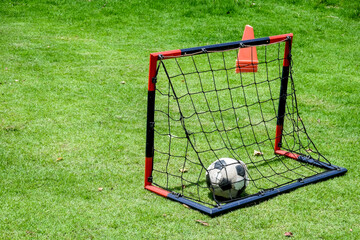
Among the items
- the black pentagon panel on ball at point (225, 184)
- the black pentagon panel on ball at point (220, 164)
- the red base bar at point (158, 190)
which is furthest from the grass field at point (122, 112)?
the black pentagon panel on ball at point (220, 164)

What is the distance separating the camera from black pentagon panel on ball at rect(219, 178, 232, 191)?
192 inches

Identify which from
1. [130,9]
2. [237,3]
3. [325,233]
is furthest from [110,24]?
[325,233]

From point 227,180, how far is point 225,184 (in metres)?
0.05

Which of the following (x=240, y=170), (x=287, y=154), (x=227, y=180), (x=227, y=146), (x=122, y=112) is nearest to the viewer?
(x=227, y=180)

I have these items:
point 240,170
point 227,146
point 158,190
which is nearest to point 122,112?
point 227,146

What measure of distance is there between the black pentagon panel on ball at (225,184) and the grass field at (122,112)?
0.29 meters

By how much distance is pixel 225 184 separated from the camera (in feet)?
16.0

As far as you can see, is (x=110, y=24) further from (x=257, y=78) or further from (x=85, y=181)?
(x=85, y=181)

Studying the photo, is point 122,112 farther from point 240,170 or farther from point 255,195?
point 255,195

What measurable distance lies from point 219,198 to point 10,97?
457 centimetres

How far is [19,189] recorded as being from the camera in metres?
5.04

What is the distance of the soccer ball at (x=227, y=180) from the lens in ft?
16.1

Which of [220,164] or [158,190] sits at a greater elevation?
[220,164]

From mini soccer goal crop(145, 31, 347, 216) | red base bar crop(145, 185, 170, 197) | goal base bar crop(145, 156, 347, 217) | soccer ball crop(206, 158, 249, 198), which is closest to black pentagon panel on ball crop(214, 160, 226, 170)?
soccer ball crop(206, 158, 249, 198)
